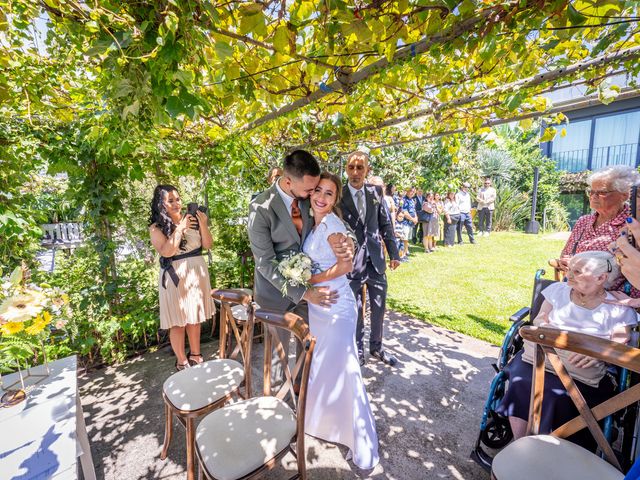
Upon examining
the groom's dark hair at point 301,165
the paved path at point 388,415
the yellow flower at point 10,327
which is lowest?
the paved path at point 388,415

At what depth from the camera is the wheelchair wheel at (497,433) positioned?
2246mm

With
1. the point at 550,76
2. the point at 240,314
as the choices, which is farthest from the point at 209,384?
the point at 550,76

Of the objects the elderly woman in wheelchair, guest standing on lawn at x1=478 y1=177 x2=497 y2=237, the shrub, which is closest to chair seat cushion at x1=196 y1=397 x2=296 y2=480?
the elderly woman in wheelchair

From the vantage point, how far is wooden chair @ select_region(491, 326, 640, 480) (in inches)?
54.0

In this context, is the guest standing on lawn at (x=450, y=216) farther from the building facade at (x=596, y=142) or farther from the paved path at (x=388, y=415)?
the building facade at (x=596, y=142)

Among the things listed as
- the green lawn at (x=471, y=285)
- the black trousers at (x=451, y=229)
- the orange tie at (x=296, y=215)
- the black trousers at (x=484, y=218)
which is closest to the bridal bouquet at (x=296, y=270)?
the orange tie at (x=296, y=215)

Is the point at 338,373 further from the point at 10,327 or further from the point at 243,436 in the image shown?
the point at 10,327

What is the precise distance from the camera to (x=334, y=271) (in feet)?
7.09

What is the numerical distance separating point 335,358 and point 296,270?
0.72m

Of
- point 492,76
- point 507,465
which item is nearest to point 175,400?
point 507,465

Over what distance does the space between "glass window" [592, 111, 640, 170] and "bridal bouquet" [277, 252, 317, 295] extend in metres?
16.8

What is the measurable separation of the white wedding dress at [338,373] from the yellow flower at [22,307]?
1686mm

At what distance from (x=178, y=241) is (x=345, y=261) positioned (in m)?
1.82

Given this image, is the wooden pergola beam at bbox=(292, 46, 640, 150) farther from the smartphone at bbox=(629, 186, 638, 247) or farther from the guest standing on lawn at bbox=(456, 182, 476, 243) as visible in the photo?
the guest standing on lawn at bbox=(456, 182, 476, 243)
